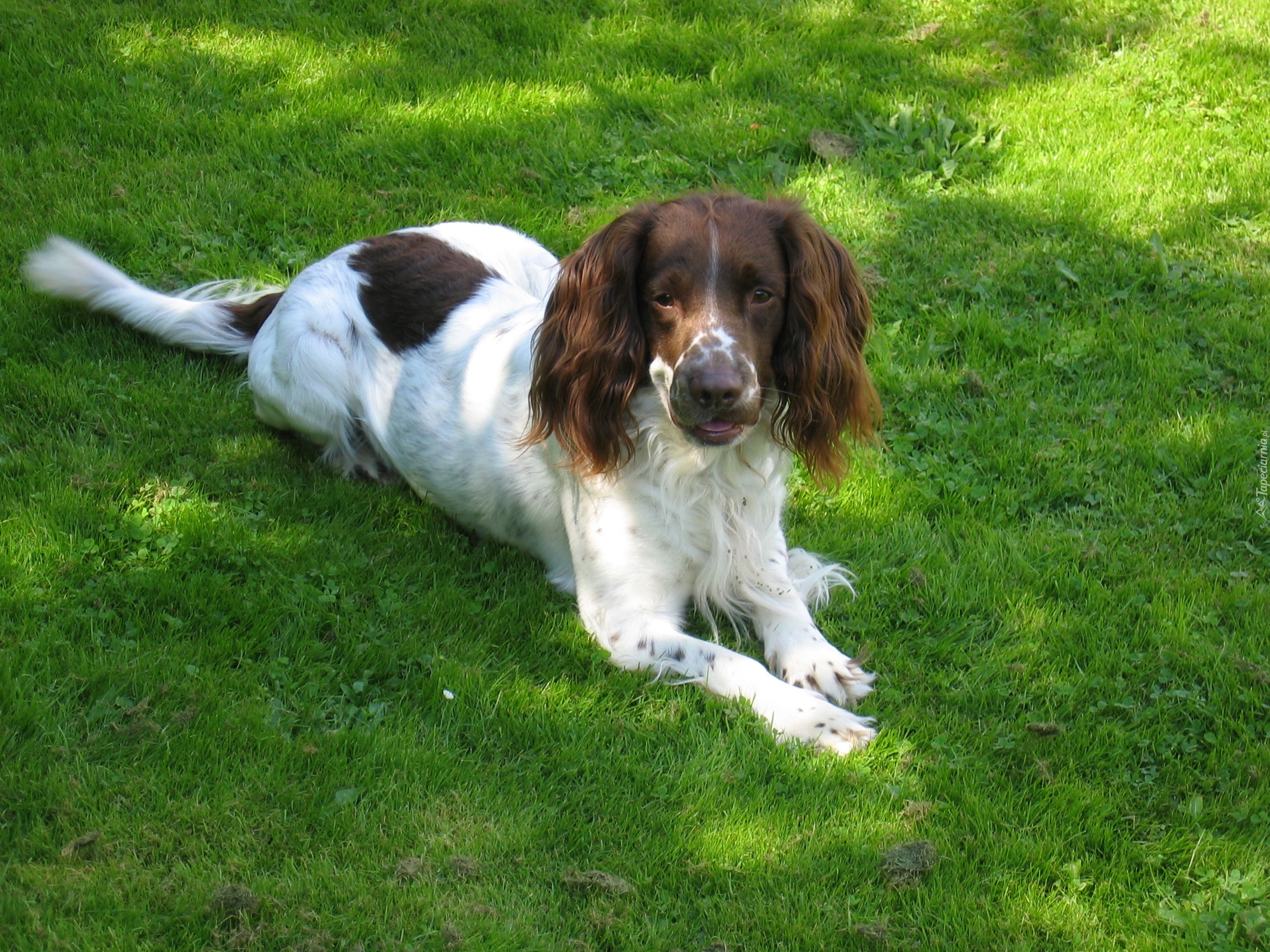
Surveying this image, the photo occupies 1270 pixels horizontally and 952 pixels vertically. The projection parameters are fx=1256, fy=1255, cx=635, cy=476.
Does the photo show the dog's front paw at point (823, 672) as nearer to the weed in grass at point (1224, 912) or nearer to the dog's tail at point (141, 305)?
the weed in grass at point (1224, 912)

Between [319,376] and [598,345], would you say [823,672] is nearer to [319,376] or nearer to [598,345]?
[598,345]

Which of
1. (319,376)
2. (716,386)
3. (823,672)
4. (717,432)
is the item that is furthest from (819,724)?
(319,376)

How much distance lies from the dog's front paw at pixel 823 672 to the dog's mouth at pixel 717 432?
26.3 inches

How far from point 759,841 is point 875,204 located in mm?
3434

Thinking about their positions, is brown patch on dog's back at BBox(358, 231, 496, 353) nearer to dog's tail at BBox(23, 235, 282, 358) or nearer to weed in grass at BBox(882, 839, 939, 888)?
dog's tail at BBox(23, 235, 282, 358)

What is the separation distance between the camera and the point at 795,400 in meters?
3.40

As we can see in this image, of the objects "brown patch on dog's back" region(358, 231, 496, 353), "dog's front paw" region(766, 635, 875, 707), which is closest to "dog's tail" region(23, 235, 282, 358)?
"brown patch on dog's back" region(358, 231, 496, 353)

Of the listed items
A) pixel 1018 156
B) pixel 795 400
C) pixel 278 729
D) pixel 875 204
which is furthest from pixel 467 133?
pixel 278 729

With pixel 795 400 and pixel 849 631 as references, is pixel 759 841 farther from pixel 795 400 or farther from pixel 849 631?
pixel 795 400

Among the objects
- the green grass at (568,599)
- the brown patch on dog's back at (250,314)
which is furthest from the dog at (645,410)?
the brown patch on dog's back at (250,314)

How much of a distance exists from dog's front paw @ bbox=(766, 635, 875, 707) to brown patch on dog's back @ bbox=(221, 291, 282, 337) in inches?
92.3

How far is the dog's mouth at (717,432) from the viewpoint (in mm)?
3217

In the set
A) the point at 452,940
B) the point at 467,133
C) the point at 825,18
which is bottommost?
the point at 452,940

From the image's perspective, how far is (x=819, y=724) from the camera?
3.22 meters
